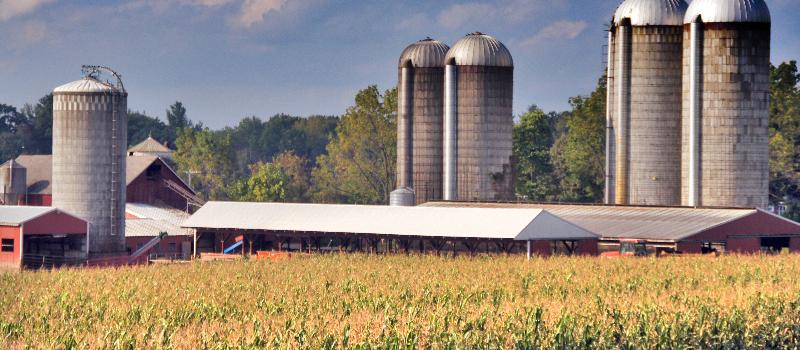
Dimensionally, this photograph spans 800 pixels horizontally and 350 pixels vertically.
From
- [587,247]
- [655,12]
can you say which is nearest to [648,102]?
[655,12]

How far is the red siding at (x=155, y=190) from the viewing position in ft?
313

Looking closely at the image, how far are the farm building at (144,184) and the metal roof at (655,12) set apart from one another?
32.7 m

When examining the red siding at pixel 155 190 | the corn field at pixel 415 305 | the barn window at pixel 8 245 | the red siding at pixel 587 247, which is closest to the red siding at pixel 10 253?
the barn window at pixel 8 245

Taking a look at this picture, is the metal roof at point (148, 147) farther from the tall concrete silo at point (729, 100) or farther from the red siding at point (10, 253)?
the tall concrete silo at point (729, 100)

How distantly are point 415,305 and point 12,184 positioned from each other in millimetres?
56313

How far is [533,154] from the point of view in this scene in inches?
5128

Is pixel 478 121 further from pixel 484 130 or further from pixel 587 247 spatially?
pixel 587 247

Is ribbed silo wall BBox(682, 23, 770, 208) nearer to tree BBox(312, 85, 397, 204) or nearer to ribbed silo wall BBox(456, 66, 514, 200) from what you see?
ribbed silo wall BBox(456, 66, 514, 200)

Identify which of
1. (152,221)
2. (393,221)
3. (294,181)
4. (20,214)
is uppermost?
(294,181)

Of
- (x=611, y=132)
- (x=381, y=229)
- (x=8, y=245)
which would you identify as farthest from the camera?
(x=611, y=132)

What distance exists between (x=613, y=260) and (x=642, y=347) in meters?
27.4

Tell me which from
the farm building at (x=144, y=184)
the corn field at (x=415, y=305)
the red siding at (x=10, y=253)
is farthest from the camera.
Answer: the farm building at (x=144, y=184)

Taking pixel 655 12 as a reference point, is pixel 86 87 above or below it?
below

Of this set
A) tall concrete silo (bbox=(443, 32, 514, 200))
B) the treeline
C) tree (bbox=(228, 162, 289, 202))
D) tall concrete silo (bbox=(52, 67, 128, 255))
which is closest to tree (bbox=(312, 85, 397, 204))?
the treeline
